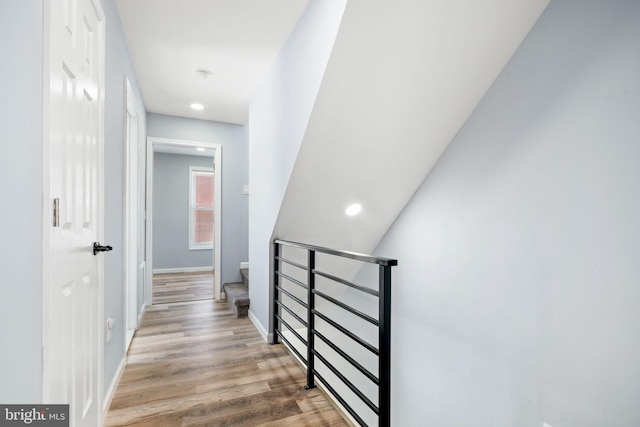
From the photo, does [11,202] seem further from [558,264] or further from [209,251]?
[209,251]

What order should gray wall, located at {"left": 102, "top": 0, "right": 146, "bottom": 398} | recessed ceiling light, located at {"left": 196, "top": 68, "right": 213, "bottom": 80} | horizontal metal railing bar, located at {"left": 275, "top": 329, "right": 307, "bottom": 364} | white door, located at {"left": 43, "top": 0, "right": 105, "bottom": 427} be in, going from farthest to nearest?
recessed ceiling light, located at {"left": 196, "top": 68, "right": 213, "bottom": 80} → horizontal metal railing bar, located at {"left": 275, "top": 329, "right": 307, "bottom": 364} → gray wall, located at {"left": 102, "top": 0, "right": 146, "bottom": 398} → white door, located at {"left": 43, "top": 0, "right": 105, "bottom": 427}

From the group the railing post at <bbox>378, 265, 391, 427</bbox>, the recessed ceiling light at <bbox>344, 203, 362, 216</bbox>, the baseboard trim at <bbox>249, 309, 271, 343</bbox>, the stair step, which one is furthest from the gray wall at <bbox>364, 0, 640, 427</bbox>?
the stair step

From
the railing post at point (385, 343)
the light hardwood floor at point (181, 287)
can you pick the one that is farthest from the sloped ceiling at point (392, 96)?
the light hardwood floor at point (181, 287)

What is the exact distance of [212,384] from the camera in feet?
6.87

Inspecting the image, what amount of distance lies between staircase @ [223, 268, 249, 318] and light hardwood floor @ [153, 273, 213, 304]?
0.48m

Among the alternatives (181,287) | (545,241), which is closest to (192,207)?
(181,287)

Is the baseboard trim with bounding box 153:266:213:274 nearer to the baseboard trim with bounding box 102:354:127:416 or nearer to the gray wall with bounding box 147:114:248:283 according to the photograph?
the gray wall with bounding box 147:114:248:283

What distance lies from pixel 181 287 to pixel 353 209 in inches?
140

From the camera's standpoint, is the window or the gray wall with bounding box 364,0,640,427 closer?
the gray wall with bounding box 364,0,640,427

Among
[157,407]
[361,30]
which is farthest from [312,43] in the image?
[157,407]

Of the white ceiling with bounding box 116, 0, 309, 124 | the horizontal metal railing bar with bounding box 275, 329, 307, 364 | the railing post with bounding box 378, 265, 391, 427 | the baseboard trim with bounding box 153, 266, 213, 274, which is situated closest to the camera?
the railing post with bounding box 378, 265, 391, 427

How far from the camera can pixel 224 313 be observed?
140 inches

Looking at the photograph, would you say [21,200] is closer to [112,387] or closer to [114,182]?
[114,182]

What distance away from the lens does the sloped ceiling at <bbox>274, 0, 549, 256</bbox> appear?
1.49m
